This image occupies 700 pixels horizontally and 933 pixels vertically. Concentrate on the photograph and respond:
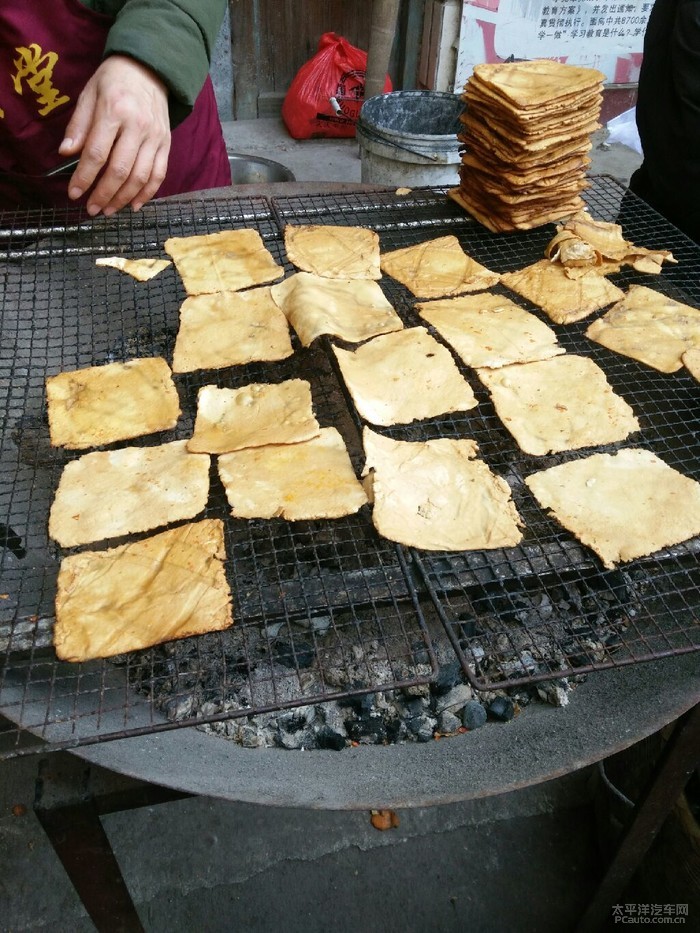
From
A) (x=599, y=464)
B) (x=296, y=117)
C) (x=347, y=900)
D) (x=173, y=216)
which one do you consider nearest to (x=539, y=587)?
(x=599, y=464)

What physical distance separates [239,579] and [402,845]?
1.34m

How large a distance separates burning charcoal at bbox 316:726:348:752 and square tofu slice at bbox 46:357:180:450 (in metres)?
1.09

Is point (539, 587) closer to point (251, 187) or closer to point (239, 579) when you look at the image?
point (239, 579)

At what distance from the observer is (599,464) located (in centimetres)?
210

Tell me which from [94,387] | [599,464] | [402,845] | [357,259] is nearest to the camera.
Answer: [599,464]

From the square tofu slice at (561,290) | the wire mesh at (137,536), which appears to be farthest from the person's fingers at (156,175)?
the square tofu slice at (561,290)

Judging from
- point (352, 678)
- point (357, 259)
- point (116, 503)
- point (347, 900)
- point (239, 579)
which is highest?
point (357, 259)

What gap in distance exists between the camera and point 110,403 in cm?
230

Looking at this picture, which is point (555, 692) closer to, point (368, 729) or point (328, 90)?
point (368, 729)

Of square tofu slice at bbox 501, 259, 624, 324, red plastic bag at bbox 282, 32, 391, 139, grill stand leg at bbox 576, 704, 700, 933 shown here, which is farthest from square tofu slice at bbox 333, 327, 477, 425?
red plastic bag at bbox 282, 32, 391, 139

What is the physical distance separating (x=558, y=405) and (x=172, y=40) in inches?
71.4

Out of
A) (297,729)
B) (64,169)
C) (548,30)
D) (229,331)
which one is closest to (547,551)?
(297,729)

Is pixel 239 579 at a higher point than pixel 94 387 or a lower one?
lower

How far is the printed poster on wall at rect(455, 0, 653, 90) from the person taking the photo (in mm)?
5879
